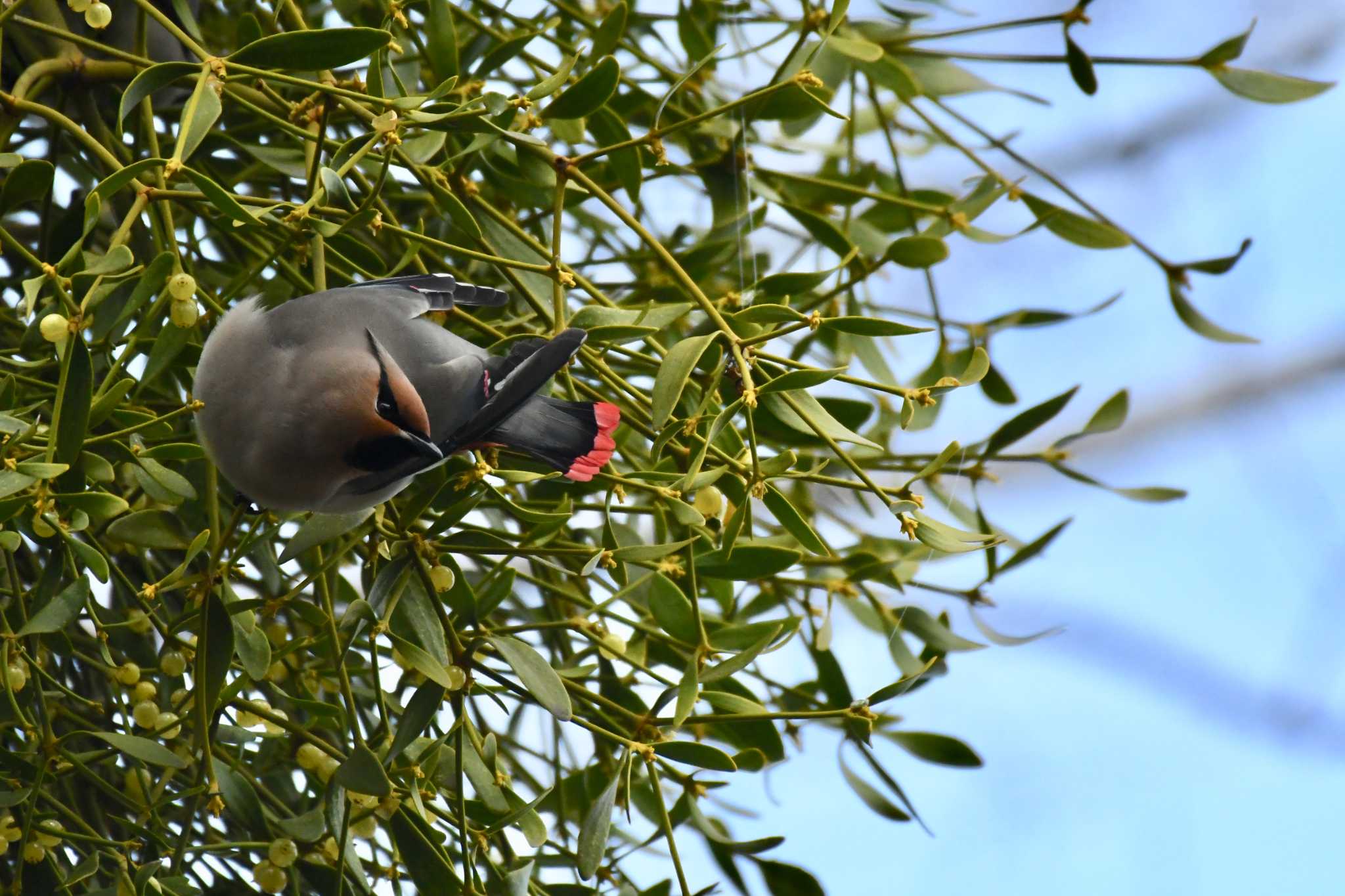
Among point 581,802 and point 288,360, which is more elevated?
point 288,360

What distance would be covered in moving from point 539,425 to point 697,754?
0.16m

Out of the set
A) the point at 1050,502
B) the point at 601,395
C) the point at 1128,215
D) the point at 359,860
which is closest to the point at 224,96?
the point at 601,395

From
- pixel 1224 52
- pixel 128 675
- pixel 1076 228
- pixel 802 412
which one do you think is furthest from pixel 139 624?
pixel 1224 52

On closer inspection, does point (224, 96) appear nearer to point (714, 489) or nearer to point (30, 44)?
point (30, 44)

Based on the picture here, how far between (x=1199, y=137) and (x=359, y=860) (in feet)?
3.47

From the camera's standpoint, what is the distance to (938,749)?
27.4 inches

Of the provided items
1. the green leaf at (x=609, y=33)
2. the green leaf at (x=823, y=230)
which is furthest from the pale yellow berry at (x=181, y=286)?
the green leaf at (x=823, y=230)

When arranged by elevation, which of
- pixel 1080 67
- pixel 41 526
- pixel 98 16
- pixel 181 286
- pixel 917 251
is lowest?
pixel 41 526

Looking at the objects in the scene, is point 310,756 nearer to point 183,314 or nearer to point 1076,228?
point 183,314

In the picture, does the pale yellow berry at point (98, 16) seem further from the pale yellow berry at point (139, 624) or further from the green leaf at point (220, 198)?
the pale yellow berry at point (139, 624)

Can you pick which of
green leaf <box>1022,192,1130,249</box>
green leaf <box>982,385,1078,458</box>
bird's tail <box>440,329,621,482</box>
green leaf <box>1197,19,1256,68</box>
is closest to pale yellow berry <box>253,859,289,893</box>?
bird's tail <box>440,329,621,482</box>

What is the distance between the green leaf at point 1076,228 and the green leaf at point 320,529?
0.44m

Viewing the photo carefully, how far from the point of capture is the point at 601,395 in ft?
2.09

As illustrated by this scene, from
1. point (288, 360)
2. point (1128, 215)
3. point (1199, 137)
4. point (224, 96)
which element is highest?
point (1199, 137)
